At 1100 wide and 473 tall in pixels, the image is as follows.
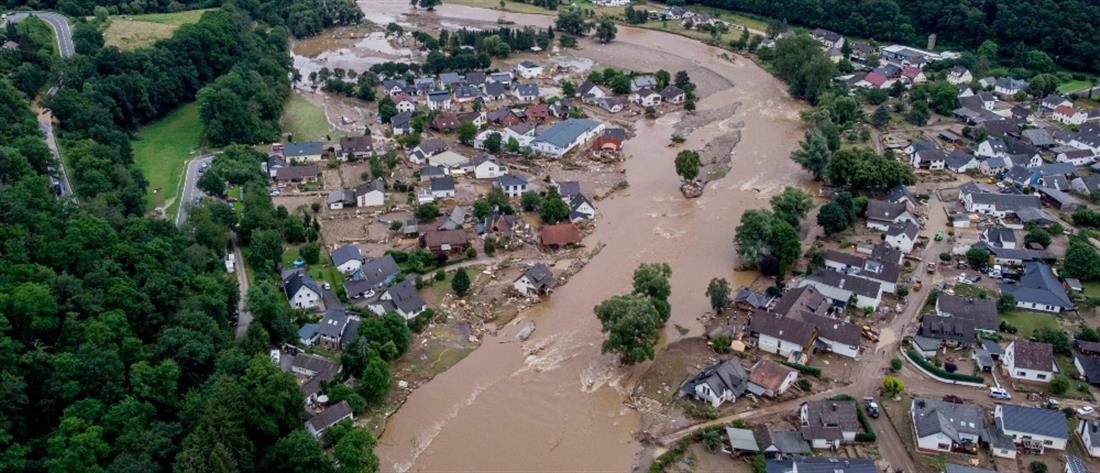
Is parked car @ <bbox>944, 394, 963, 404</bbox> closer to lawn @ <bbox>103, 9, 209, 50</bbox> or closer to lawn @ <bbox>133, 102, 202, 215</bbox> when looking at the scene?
lawn @ <bbox>133, 102, 202, 215</bbox>

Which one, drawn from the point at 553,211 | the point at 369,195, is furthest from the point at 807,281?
the point at 369,195

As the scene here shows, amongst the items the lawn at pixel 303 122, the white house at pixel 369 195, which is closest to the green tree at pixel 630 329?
the white house at pixel 369 195

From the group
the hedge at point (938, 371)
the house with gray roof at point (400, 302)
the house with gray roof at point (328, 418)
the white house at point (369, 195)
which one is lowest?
the white house at point (369, 195)

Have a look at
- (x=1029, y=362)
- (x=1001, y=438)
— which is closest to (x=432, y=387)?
(x=1001, y=438)

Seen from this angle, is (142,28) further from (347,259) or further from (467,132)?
(347,259)

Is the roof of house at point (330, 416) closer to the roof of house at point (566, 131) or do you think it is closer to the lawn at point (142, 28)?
the roof of house at point (566, 131)

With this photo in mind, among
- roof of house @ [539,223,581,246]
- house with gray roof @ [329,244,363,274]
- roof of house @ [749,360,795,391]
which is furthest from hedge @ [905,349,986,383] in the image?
house with gray roof @ [329,244,363,274]

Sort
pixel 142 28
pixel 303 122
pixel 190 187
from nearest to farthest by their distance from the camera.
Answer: pixel 190 187 → pixel 303 122 → pixel 142 28
